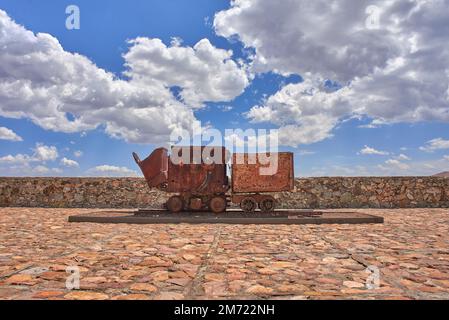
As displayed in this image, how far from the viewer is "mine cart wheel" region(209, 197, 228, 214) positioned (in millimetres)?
9016

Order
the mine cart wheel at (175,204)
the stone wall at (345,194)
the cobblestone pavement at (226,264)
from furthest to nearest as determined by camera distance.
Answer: the stone wall at (345,194)
the mine cart wheel at (175,204)
the cobblestone pavement at (226,264)

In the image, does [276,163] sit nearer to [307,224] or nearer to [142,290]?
[307,224]

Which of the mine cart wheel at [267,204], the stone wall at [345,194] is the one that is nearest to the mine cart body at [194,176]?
the mine cart wheel at [267,204]

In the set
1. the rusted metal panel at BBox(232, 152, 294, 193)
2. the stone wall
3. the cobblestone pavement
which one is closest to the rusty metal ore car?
the rusted metal panel at BBox(232, 152, 294, 193)

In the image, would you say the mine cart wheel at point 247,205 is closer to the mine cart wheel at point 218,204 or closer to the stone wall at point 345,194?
the mine cart wheel at point 218,204

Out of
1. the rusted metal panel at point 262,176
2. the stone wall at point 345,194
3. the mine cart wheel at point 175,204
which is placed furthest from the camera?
the stone wall at point 345,194

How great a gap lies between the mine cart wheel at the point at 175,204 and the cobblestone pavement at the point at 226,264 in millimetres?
→ 2989

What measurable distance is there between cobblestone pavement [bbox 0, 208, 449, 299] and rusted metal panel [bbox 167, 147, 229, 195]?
3.05m

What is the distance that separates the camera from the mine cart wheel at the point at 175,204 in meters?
9.17

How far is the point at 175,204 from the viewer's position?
30.2 ft

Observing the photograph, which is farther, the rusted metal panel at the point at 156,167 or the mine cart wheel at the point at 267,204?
the rusted metal panel at the point at 156,167

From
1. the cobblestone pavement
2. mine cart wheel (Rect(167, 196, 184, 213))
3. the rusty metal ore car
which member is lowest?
the cobblestone pavement

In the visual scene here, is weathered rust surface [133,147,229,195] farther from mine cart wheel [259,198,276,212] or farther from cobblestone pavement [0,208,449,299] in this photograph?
cobblestone pavement [0,208,449,299]
